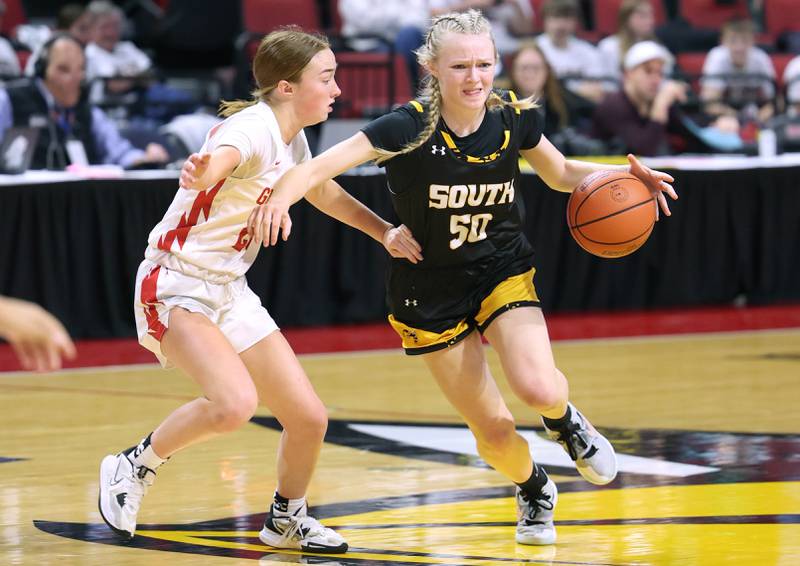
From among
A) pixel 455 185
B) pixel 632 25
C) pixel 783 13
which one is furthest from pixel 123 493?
pixel 783 13

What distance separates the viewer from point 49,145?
10.6 m

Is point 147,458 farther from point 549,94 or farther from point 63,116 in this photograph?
point 549,94

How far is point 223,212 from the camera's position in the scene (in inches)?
199

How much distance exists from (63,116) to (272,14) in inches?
147

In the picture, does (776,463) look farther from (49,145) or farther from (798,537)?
(49,145)

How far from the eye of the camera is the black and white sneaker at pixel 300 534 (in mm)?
5043

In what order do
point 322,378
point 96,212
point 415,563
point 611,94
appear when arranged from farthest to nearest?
point 611,94, point 96,212, point 322,378, point 415,563

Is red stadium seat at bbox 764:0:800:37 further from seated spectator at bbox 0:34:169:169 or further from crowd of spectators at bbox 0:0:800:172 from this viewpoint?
seated spectator at bbox 0:34:169:169

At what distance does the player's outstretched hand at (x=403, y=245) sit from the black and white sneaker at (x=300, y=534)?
0.89 meters

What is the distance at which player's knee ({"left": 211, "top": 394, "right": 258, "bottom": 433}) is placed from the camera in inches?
194

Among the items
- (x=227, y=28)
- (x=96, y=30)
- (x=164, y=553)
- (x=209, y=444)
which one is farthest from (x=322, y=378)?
(x=227, y=28)

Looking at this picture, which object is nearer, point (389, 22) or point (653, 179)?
point (653, 179)

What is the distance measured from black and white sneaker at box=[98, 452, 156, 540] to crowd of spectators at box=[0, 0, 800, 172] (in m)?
5.53

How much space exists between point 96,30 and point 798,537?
28.8 feet
